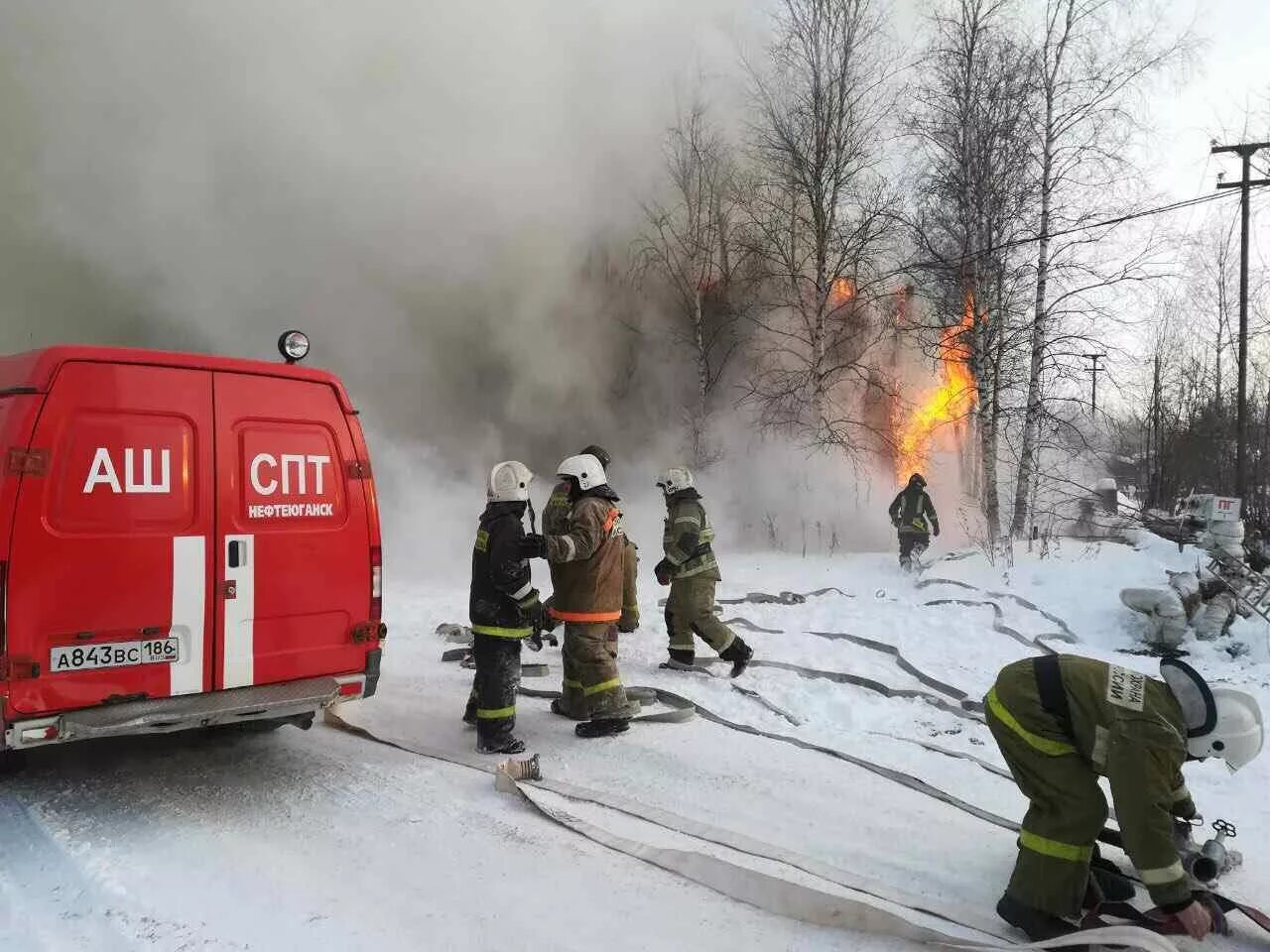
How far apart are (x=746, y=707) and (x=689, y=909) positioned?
7.75 ft

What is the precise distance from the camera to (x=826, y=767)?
3787 millimetres

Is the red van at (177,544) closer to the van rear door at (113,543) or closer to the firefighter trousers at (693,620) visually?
the van rear door at (113,543)

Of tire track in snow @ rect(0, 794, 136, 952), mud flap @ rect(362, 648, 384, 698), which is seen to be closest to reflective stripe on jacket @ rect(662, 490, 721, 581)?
mud flap @ rect(362, 648, 384, 698)

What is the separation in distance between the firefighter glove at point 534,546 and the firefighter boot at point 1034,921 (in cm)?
237

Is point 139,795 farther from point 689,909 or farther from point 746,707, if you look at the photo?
point 746,707

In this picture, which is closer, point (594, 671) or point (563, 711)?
point (594, 671)

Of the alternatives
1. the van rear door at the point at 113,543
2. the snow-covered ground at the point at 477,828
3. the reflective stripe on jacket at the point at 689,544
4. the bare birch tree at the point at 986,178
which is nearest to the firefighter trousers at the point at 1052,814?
the snow-covered ground at the point at 477,828

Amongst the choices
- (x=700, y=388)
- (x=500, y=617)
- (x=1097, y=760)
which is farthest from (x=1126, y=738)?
(x=700, y=388)

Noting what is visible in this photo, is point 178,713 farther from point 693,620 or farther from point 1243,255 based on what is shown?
point 1243,255

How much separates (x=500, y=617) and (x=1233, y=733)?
9.59ft

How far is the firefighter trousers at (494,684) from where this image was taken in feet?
13.1

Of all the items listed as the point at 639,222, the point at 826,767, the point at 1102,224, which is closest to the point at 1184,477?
the point at 1102,224

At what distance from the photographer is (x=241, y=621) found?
10.7 ft

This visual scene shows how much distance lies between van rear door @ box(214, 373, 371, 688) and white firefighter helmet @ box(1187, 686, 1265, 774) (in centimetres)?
314
